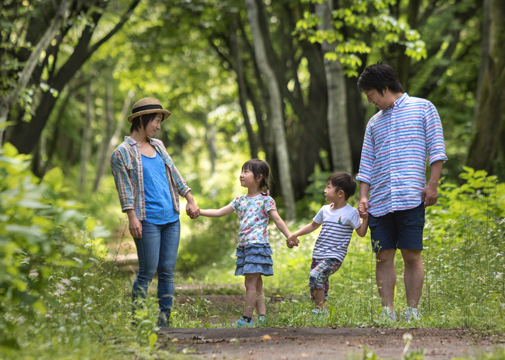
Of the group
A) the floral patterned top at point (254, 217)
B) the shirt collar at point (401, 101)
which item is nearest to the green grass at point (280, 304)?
the floral patterned top at point (254, 217)

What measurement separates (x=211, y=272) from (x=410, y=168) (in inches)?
257

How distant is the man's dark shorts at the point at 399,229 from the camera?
4.38 meters

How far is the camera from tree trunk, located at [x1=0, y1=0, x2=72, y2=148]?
26.7 ft

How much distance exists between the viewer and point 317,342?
3467 mm

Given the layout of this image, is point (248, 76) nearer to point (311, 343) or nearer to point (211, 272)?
point (211, 272)

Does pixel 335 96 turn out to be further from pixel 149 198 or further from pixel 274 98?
pixel 149 198

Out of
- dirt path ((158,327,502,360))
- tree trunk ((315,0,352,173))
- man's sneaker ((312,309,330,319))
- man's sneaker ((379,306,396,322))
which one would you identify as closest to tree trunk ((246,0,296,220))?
tree trunk ((315,0,352,173))

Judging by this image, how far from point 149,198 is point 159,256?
22.1 inches

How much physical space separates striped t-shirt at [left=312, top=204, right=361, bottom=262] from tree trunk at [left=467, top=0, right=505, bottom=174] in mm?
6304

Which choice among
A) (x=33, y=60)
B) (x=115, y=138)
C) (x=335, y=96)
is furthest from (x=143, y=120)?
(x=115, y=138)

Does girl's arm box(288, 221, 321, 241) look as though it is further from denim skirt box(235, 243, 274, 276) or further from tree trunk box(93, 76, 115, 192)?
tree trunk box(93, 76, 115, 192)

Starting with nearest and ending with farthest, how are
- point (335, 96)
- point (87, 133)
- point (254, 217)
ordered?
1. point (254, 217)
2. point (335, 96)
3. point (87, 133)

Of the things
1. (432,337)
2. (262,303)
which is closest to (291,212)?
Answer: (262,303)

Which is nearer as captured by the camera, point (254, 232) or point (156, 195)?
point (156, 195)
